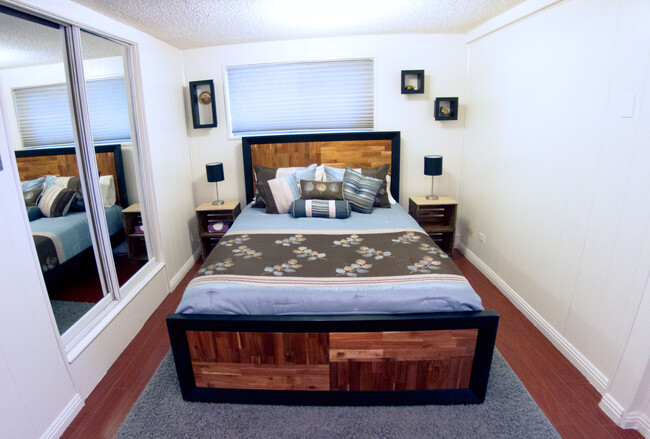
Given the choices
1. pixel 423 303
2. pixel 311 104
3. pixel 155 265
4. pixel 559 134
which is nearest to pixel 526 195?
pixel 559 134

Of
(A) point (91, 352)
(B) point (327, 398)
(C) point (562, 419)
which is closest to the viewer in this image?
(C) point (562, 419)

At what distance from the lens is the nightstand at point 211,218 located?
373 centimetres

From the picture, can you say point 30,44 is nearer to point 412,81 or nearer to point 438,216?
point 412,81

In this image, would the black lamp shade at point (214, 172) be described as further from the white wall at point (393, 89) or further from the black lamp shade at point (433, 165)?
the black lamp shade at point (433, 165)

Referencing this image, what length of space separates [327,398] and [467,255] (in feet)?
8.40

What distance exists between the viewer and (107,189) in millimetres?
2512

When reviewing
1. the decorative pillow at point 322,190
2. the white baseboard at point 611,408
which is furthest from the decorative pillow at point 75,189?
the white baseboard at point 611,408

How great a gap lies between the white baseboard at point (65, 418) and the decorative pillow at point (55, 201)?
41.2 inches

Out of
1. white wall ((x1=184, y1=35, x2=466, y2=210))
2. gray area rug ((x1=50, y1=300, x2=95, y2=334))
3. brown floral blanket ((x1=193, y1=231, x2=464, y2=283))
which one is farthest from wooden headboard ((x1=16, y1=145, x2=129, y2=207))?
white wall ((x1=184, y1=35, x2=466, y2=210))

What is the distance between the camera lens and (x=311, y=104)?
3.91 m

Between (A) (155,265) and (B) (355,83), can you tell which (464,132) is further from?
(A) (155,265)

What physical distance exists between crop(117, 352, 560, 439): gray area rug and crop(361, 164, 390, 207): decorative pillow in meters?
1.90

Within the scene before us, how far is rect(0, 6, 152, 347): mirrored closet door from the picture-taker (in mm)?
1793

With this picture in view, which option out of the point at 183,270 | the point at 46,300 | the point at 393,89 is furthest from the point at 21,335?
the point at 393,89
